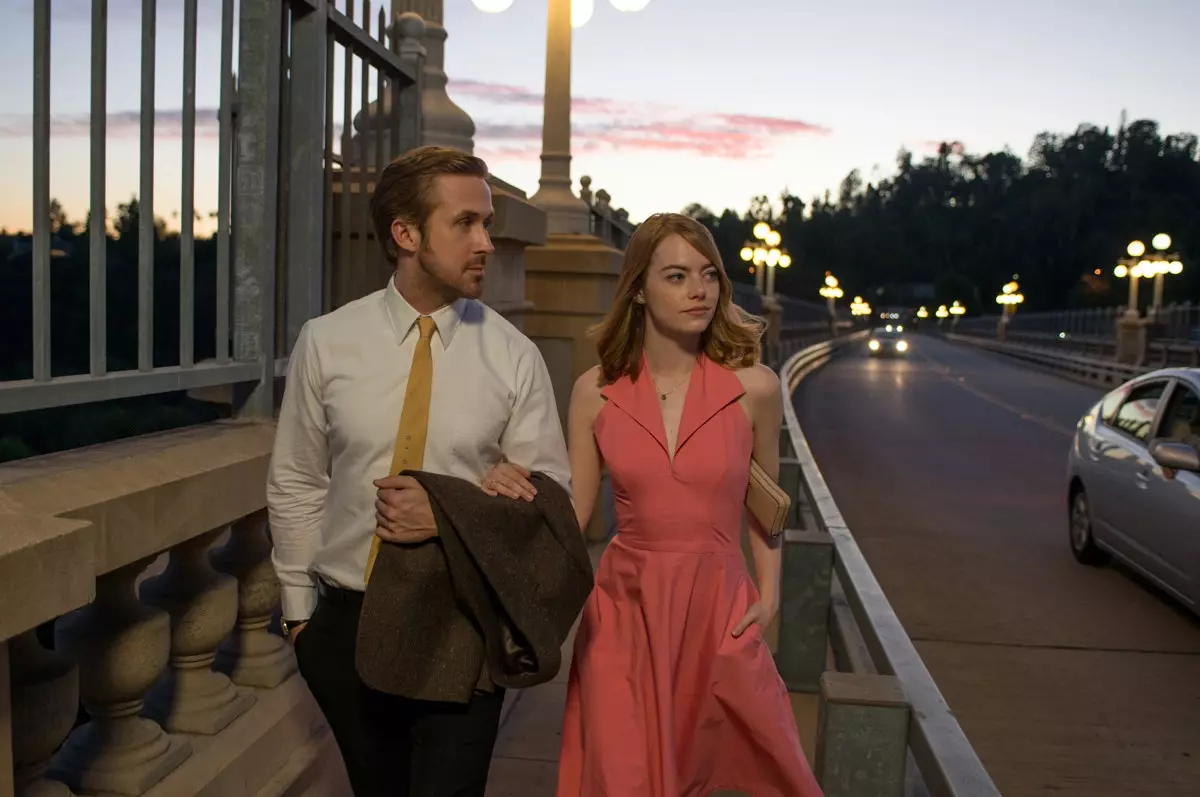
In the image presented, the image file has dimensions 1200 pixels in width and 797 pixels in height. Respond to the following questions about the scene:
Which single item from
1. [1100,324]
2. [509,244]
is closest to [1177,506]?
[509,244]

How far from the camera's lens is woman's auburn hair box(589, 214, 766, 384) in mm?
3496

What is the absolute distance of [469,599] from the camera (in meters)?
2.41

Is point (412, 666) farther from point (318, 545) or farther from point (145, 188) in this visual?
point (145, 188)

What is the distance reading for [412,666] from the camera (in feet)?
8.04

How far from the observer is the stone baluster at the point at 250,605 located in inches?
139

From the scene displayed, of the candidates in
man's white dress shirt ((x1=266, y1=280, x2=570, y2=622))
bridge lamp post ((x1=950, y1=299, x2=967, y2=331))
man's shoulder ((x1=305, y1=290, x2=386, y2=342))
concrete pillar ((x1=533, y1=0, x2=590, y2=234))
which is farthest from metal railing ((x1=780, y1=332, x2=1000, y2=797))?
bridge lamp post ((x1=950, y1=299, x2=967, y2=331))

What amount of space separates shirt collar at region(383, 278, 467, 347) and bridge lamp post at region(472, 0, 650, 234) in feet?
25.4

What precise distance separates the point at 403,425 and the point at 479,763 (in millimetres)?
710

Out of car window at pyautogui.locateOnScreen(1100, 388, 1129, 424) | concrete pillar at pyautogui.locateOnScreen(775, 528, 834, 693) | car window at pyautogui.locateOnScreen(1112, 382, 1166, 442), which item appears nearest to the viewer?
concrete pillar at pyautogui.locateOnScreen(775, 528, 834, 693)

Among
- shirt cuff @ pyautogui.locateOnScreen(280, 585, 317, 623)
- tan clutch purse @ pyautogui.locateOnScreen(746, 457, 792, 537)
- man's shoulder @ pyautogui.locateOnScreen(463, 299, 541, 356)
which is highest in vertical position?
man's shoulder @ pyautogui.locateOnScreen(463, 299, 541, 356)

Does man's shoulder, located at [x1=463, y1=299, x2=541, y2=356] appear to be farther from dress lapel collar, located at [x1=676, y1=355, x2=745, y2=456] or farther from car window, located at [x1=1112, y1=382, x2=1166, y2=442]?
car window, located at [x1=1112, y1=382, x2=1166, y2=442]

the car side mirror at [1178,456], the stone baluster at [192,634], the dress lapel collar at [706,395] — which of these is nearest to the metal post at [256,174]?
the stone baluster at [192,634]

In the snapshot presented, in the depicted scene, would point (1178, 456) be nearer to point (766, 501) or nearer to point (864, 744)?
point (766, 501)

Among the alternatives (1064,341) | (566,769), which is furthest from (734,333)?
(1064,341)
